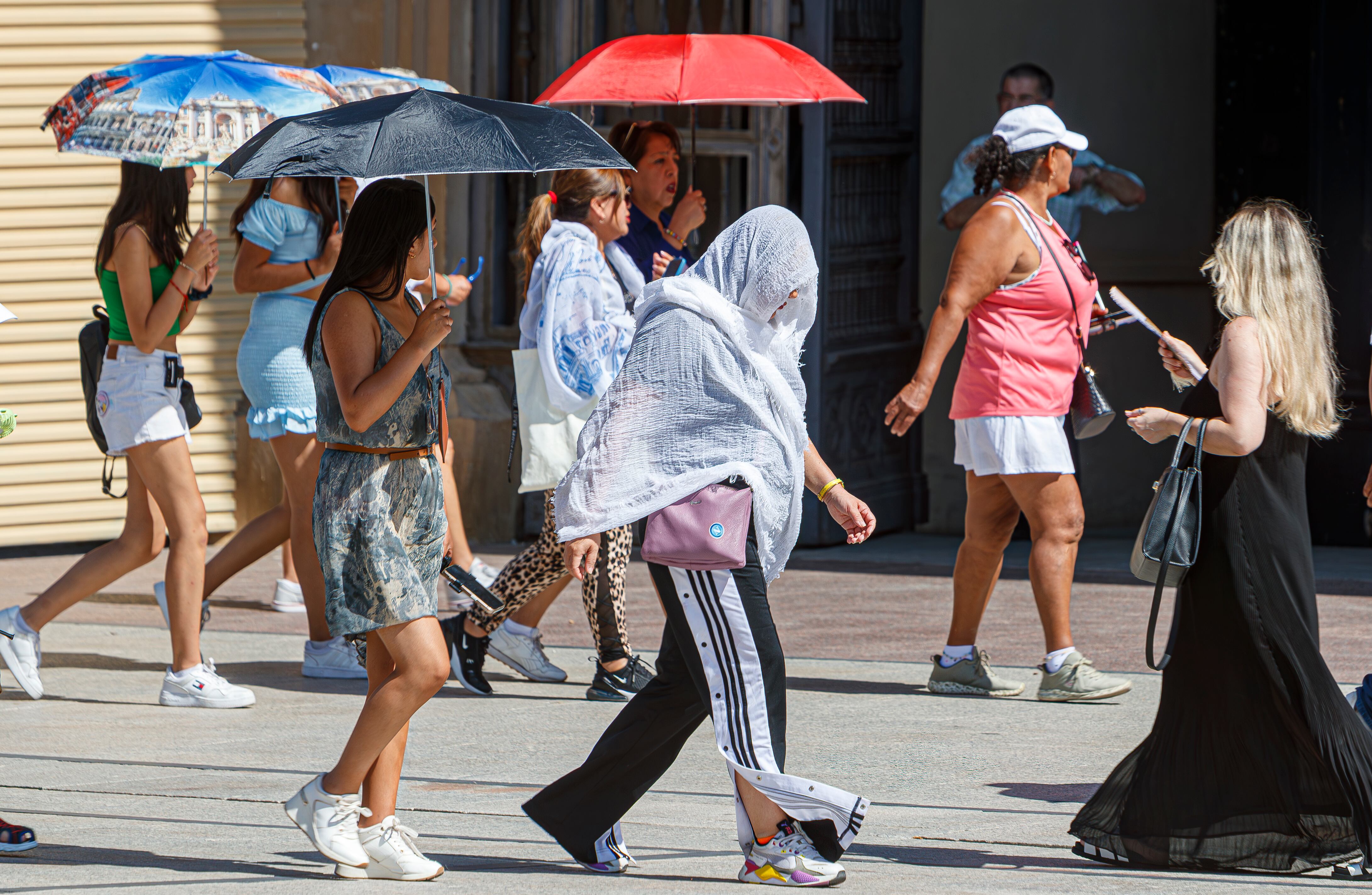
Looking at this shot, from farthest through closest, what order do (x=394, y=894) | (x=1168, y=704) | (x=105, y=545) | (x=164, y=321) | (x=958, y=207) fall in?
(x=958, y=207), (x=105, y=545), (x=164, y=321), (x=1168, y=704), (x=394, y=894)

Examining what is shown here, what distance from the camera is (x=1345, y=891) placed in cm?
473

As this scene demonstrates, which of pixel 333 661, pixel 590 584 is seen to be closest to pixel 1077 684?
pixel 590 584

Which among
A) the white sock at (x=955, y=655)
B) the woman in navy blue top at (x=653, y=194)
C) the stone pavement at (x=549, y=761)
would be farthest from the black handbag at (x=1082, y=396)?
the woman in navy blue top at (x=653, y=194)

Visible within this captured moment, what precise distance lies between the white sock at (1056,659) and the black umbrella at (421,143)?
Result: 2.65 metres

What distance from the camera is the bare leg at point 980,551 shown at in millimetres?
7105

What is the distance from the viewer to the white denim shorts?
6.72 m

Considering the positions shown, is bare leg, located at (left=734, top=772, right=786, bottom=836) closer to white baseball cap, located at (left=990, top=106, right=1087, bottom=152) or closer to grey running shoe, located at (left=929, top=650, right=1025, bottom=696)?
grey running shoe, located at (left=929, top=650, right=1025, bottom=696)

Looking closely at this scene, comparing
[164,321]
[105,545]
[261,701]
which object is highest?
[164,321]

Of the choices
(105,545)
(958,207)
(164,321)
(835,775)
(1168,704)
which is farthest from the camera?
(958,207)

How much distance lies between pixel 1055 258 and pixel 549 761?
2.49m

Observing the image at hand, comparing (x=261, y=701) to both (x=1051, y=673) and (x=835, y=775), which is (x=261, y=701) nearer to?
(x=835, y=775)

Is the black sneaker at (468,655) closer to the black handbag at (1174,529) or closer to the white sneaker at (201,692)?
the white sneaker at (201,692)

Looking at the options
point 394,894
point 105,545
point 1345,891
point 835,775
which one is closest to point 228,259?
point 105,545

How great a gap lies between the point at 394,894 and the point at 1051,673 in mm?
2979
